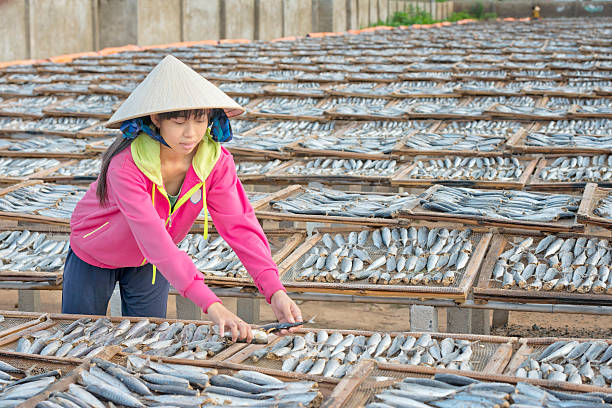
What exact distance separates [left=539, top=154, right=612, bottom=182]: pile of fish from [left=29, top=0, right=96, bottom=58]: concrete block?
14.8 metres

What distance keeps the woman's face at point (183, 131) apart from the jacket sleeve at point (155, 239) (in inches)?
7.6

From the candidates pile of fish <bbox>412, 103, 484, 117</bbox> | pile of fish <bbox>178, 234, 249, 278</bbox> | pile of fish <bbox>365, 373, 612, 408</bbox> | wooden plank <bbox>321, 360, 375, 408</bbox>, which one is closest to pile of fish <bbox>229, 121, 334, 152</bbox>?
pile of fish <bbox>412, 103, 484, 117</bbox>

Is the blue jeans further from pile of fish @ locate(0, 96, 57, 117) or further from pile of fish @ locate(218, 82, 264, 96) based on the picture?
pile of fish @ locate(218, 82, 264, 96)

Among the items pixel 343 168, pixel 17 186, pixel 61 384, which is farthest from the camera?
pixel 343 168

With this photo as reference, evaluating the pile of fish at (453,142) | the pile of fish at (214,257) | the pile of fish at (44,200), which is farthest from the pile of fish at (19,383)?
the pile of fish at (453,142)

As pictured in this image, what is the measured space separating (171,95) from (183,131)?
0.15m

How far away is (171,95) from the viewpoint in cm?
316

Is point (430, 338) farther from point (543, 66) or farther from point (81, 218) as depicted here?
point (543, 66)

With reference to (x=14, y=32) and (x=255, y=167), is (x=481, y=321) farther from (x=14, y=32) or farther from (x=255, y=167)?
(x=14, y=32)

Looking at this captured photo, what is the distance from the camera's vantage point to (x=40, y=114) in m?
10.4

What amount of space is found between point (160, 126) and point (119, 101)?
8541mm

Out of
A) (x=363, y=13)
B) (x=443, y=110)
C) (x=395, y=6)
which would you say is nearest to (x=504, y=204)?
(x=443, y=110)

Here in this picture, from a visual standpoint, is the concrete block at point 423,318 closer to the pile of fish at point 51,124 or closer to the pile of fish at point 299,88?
the pile of fish at point 51,124

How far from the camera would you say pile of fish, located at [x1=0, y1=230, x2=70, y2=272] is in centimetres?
502
